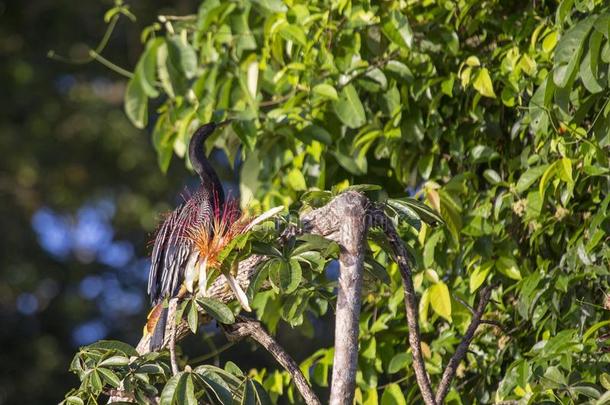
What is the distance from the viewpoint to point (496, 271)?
2.40 meters

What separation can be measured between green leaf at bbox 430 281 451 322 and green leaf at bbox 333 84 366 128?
48cm

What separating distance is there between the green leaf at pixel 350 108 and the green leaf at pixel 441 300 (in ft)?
1.58

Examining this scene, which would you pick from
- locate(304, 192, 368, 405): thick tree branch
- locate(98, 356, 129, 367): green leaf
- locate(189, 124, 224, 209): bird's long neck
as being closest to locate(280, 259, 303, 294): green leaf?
locate(304, 192, 368, 405): thick tree branch

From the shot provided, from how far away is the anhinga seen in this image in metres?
1.90

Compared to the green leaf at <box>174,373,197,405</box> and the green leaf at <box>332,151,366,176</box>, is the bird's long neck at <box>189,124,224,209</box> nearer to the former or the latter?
the green leaf at <box>332,151,366,176</box>

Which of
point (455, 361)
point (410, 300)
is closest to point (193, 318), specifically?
point (410, 300)

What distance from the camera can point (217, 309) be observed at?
182 centimetres

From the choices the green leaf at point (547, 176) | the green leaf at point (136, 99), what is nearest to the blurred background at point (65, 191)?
the green leaf at point (136, 99)

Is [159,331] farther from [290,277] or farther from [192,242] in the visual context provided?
[290,277]

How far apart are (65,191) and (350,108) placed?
15.7ft

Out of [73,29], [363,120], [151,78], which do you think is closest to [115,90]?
[73,29]

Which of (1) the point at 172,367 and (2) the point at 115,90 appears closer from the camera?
(1) the point at 172,367

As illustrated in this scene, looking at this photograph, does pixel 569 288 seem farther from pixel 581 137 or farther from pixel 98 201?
pixel 98 201

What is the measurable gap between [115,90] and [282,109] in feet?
15.6
